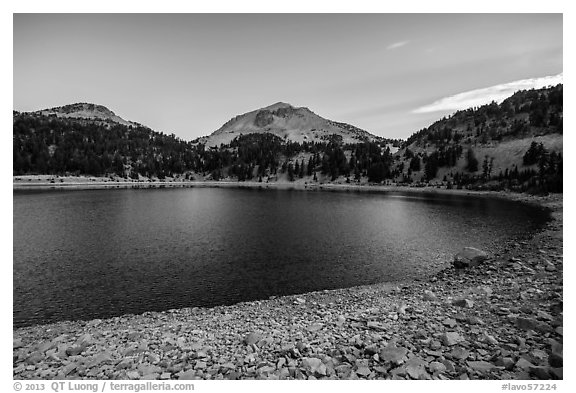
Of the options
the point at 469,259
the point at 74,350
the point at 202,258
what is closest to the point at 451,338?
the point at 74,350

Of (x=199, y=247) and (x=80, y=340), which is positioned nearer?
(x=80, y=340)

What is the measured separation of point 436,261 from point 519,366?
2159cm

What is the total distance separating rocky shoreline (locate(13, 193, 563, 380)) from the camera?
26.0 ft

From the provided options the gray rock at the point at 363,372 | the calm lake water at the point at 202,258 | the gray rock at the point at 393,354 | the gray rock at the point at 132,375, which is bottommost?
the calm lake water at the point at 202,258

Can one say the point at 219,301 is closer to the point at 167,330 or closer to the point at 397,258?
the point at 167,330

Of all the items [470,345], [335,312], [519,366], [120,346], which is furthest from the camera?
[335,312]

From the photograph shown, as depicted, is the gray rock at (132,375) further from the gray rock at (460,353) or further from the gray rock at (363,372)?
the gray rock at (460,353)

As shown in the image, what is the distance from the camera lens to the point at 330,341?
33.2 ft

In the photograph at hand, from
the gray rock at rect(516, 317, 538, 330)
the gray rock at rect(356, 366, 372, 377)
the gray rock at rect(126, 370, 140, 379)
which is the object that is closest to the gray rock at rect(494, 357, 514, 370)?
the gray rock at rect(516, 317, 538, 330)

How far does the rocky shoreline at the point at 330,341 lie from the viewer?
26.0 ft

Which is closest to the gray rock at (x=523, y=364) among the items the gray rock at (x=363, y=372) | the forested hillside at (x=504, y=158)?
the gray rock at (x=363, y=372)

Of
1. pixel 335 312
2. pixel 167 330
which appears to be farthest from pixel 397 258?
pixel 167 330

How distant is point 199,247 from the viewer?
32000 millimetres

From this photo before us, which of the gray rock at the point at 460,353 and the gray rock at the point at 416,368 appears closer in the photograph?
the gray rock at the point at 416,368
